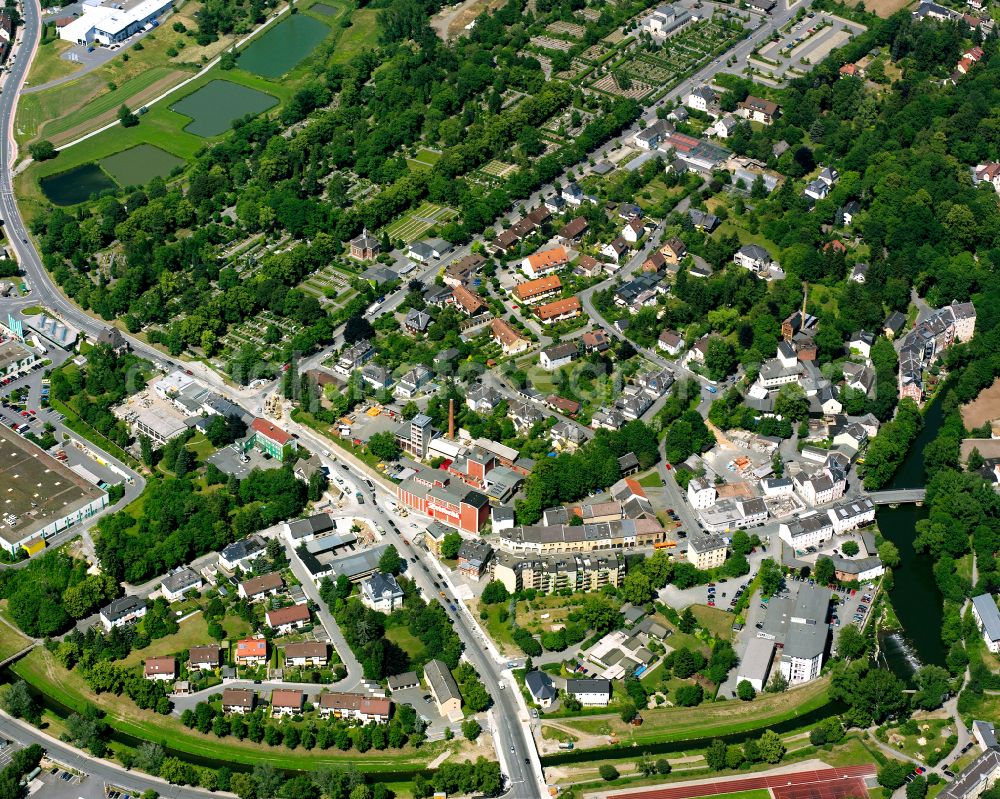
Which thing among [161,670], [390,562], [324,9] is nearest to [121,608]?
[161,670]

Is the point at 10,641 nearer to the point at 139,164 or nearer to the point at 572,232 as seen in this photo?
the point at 572,232

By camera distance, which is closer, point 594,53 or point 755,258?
point 755,258

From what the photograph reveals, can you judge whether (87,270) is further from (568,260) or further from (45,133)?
(568,260)

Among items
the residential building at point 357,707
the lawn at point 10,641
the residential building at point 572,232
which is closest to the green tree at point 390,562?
the residential building at point 357,707

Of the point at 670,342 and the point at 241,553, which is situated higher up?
the point at 241,553

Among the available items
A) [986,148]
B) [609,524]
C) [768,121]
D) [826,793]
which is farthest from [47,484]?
[986,148]
